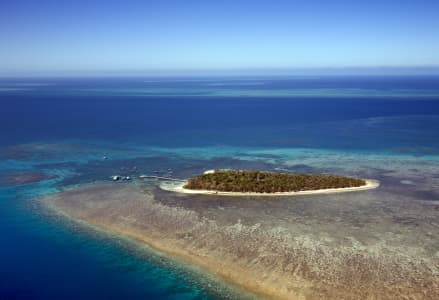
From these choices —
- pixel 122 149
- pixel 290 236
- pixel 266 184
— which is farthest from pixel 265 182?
pixel 122 149

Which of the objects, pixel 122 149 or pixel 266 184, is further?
pixel 122 149

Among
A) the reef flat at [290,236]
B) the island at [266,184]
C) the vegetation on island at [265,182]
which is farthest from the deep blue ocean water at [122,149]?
the vegetation on island at [265,182]

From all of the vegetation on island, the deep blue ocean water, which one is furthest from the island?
the deep blue ocean water

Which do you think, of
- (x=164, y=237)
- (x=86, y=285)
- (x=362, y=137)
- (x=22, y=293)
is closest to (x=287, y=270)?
(x=164, y=237)

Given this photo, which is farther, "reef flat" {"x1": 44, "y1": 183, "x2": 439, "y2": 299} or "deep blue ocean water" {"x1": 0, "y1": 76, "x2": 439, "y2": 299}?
"deep blue ocean water" {"x1": 0, "y1": 76, "x2": 439, "y2": 299}

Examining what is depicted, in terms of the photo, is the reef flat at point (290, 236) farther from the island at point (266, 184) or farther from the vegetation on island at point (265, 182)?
the vegetation on island at point (265, 182)

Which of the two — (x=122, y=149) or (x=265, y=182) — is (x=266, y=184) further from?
(x=122, y=149)

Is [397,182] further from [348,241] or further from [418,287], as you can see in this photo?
[418,287]

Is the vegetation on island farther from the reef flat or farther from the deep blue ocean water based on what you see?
the deep blue ocean water
